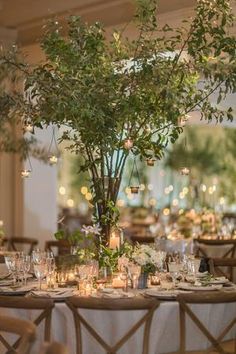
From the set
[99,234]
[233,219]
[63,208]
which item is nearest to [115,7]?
[99,234]

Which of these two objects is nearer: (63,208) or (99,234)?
(99,234)

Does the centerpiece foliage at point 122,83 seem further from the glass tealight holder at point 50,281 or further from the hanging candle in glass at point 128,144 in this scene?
the glass tealight holder at point 50,281

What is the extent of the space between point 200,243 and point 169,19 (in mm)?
2567

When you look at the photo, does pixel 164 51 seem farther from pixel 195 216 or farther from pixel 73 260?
pixel 195 216

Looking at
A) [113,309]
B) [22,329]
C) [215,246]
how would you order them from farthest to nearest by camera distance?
[215,246], [113,309], [22,329]

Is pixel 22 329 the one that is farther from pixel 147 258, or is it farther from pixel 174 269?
pixel 174 269

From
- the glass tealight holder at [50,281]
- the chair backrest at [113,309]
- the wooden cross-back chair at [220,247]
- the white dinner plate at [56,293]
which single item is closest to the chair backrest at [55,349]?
the chair backrest at [113,309]

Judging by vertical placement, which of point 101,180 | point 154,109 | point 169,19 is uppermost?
point 169,19

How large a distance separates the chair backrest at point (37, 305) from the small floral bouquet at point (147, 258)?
94cm

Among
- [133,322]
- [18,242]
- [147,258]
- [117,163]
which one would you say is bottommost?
[133,322]

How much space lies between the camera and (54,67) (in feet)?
17.7

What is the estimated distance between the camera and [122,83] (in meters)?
5.27

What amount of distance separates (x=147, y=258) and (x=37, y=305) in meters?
1.16

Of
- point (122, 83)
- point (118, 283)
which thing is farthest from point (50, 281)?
point (122, 83)
